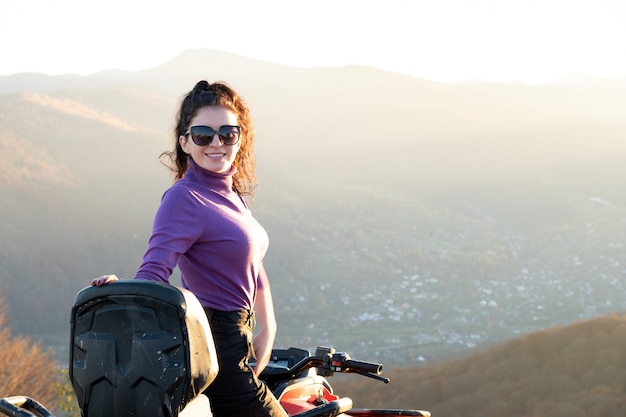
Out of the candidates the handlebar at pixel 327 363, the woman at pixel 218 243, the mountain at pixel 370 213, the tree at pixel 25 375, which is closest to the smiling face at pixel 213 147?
the woman at pixel 218 243

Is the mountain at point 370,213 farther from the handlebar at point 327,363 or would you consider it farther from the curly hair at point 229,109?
the curly hair at point 229,109

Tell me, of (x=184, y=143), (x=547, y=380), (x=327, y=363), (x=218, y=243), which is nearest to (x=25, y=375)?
(x=547, y=380)

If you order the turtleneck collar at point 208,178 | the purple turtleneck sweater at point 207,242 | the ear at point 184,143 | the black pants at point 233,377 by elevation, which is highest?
the ear at point 184,143

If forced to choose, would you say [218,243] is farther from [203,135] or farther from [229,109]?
[229,109]

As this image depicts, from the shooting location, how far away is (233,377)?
8.54 feet

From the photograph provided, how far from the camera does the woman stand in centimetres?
249

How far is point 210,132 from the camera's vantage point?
2.75m

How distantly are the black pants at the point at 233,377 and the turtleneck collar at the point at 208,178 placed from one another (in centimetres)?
41

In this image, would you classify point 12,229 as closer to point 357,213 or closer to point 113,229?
point 113,229

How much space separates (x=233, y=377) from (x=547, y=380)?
9.93 meters

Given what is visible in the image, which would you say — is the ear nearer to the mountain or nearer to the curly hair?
the curly hair

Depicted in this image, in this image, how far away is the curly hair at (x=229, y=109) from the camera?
2.81 metres

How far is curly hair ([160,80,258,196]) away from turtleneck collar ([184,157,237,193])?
0.16 m

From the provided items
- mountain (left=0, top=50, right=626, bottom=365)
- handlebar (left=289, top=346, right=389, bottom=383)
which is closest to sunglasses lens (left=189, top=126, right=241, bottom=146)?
handlebar (left=289, top=346, right=389, bottom=383)
